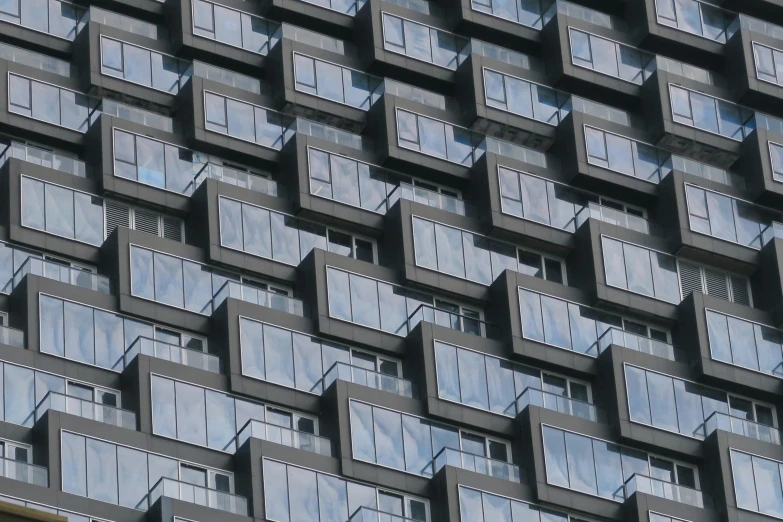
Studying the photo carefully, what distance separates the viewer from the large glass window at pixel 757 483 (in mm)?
89500

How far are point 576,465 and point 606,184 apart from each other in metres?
13.6

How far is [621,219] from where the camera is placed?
98062 millimetres

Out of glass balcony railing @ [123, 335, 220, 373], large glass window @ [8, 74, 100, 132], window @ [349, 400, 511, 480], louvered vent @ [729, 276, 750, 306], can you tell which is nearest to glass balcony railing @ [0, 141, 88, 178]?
large glass window @ [8, 74, 100, 132]

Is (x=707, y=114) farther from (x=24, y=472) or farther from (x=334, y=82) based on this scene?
(x=24, y=472)

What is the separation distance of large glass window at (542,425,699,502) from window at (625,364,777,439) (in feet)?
4.30

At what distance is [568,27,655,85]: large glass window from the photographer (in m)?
102

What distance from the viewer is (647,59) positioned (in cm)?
10388

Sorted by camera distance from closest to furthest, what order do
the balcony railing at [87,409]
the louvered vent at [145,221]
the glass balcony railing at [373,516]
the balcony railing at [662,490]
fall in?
the balcony railing at [87,409]
the glass balcony railing at [373,516]
the balcony railing at [662,490]
the louvered vent at [145,221]

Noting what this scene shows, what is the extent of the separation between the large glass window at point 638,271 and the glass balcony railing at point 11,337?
20150 mm

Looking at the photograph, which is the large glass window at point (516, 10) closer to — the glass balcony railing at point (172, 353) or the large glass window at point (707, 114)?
the large glass window at point (707, 114)

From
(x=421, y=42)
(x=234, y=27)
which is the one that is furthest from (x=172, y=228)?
(x=421, y=42)

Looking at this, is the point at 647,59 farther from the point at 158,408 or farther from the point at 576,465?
the point at 158,408

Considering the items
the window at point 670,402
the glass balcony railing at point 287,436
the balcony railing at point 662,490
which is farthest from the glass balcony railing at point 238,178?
the balcony railing at point 662,490

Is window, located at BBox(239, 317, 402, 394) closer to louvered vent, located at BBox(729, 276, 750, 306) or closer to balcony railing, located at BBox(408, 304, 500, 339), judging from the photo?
balcony railing, located at BBox(408, 304, 500, 339)
